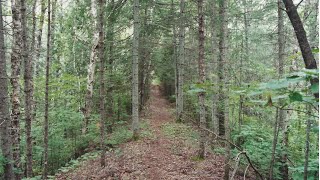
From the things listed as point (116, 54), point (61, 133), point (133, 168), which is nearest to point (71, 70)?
point (116, 54)

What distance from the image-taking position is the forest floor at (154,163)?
309 inches

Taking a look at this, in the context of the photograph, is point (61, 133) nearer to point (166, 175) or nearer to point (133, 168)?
point (133, 168)

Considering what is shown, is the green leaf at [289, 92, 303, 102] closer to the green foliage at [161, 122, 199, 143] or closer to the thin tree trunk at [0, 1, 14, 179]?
the thin tree trunk at [0, 1, 14, 179]

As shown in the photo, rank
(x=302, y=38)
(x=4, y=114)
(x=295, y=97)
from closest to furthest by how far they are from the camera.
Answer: (x=295, y=97) → (x=302, y=38) → (x=4, y=114)

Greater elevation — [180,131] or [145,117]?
[145,117]

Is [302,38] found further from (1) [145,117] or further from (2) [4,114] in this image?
(1) [145,117]

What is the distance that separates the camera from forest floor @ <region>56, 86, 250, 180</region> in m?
7.86

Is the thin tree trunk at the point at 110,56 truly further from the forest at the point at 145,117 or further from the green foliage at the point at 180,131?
the green foliage at the point at 180,131

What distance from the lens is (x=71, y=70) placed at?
19156 millimetres

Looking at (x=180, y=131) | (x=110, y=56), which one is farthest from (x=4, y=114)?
(x=180, y=131)

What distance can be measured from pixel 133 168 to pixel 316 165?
4854 mm

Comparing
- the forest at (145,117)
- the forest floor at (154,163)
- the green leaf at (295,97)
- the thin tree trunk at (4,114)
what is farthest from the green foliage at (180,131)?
the green leaf at (295,97)

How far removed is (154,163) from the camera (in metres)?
8.75

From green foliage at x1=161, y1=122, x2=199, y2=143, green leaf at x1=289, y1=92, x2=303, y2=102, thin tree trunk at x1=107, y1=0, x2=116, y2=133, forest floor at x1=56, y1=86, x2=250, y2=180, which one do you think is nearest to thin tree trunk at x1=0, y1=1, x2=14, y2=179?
forest floor at x1=56, y1=86, x2=250, y2=180
